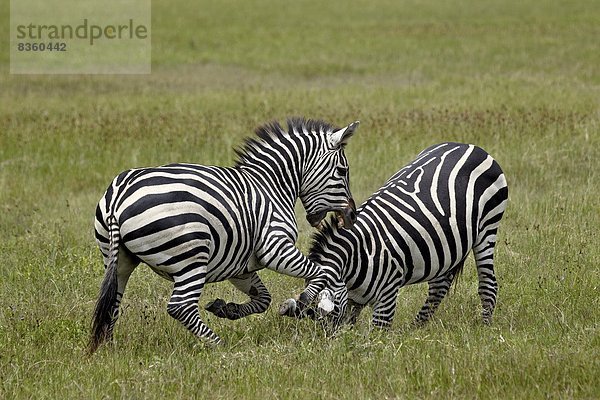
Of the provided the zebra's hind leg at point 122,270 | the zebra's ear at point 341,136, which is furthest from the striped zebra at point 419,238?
the zebra's hind leg at point 122,270

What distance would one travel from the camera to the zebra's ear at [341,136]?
6943 millimetres

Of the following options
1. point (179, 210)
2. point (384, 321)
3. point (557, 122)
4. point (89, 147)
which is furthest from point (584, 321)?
point (89, 147)

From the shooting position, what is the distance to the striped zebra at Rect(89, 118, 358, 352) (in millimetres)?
5898

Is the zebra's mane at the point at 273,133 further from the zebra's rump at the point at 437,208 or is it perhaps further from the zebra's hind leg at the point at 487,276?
the zebra's hind leg at the point at 487,276

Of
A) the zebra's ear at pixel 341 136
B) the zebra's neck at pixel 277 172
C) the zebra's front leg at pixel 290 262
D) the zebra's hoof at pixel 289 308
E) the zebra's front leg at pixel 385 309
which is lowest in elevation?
the zebra's front leg at pixel 385 309

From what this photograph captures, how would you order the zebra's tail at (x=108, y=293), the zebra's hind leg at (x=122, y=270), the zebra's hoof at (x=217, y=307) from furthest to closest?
the zebra's hoof at (x=217, y=307) → the zebra's hind leg at (x=122, y=270) → the zebra's tail at (x=108, y=293)

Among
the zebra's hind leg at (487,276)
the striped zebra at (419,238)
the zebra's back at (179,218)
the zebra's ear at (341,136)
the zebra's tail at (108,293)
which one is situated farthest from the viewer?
the zebra's hind leg at (487,276)

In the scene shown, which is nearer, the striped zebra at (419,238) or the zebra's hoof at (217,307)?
the zebra's hoof at (217,307)

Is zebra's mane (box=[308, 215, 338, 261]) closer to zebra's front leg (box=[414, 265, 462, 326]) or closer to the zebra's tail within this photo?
zebra's front leg (box=[414, 265, 462, 326])

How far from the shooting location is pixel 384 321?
6660 mm

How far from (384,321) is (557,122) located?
8.38 m

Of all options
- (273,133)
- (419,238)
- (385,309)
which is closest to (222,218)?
(273,133)

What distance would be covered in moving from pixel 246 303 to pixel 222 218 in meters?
0.91

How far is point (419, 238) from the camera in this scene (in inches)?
268
